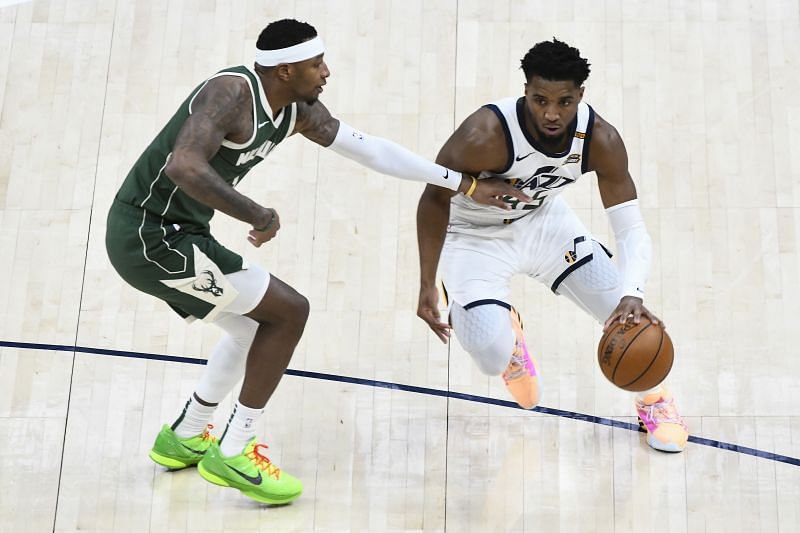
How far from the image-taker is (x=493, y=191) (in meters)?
4.30

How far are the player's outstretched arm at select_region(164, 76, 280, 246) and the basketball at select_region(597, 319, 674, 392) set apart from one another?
4.17 ft

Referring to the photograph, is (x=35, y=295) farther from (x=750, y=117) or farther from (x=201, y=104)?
(x=750, y=117)

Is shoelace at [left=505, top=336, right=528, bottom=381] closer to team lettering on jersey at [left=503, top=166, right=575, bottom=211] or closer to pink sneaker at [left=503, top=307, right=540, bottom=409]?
pink sneaker at [left=503, top=307, right=540, bottom=409]

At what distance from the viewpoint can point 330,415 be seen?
4.88m

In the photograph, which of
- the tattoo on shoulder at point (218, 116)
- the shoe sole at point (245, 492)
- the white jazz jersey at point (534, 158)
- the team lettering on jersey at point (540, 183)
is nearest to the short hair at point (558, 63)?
the white jazz jersey at point (534, 158)

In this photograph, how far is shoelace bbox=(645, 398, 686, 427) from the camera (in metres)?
4.58

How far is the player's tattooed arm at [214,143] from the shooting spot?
3.63 m

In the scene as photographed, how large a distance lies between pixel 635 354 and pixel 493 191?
803 mm

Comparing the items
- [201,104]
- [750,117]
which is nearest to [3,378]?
[201,104]

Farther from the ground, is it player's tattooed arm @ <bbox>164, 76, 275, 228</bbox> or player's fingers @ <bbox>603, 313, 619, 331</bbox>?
player's tattooed arm @ <bbox>164, 76, 275, 228</bbox>

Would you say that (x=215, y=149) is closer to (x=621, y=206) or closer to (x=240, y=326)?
(x=240, y=326)

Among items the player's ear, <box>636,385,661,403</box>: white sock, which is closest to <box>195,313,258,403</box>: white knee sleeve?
the player's ear

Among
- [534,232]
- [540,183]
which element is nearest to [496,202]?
[540,183]

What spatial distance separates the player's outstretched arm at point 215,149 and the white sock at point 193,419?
96 centimetres
